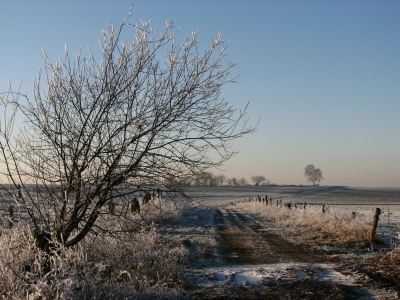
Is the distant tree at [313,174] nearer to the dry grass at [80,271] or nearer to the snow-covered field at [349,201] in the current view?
the snow-covered field at [349,201]

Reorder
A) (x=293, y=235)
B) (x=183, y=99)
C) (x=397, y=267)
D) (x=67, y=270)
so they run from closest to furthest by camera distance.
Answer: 1. (x=67, y=270)
2. (x=183, y=99)
3. (x=397, y=267)
4. (x=293, y=235)

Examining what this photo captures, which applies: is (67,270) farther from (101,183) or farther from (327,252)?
(327,252)

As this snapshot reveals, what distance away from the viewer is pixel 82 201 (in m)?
5.96

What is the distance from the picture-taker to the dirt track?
6.46 metres

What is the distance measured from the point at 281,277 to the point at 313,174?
152056mm

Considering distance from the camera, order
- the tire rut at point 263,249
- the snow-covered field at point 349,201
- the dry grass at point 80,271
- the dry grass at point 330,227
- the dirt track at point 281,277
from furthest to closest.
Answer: the snow-covered field at point 349,201
the dry grass at point 330,227
the tire rut at point 263,249
the dirt track at point 281,277
the dry grass at point 80,271

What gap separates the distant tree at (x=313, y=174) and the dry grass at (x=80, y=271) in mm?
152101

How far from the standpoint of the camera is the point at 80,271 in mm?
5352

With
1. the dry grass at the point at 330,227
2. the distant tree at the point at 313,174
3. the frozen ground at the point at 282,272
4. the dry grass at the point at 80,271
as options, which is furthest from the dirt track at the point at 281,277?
the distant tree at the point at 313,174

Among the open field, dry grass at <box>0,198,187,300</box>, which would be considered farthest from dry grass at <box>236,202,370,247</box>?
dry grass at <box>0,198,187,300</box>

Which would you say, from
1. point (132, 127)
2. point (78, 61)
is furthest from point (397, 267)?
point (78, 61)

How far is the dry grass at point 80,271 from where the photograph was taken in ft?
16.3

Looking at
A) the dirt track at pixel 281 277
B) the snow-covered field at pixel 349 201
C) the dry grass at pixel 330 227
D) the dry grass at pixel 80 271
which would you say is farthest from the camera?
the snow-covered field at pixel 349 201

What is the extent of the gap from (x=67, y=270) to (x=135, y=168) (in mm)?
1958
